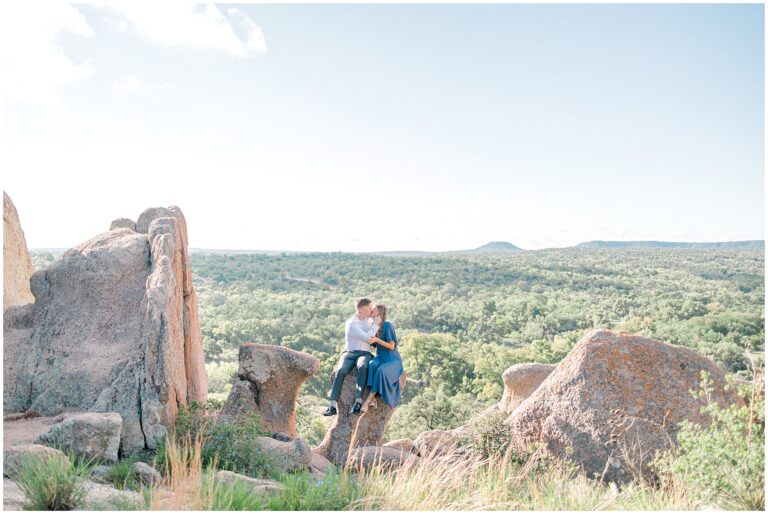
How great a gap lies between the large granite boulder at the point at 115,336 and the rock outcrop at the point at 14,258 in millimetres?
3540

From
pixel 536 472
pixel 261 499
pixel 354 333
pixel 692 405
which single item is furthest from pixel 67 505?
pixel 692 405

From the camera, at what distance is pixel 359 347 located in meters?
10.5

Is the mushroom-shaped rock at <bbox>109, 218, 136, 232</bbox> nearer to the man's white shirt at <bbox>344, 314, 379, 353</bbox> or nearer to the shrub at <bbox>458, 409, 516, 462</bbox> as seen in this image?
the man's white shirt at <bbox>344, 314, 379, 353</bbox>

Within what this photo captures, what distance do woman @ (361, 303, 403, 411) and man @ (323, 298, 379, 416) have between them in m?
0.10

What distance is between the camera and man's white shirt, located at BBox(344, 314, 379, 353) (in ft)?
Result: 34.0

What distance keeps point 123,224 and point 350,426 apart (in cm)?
603

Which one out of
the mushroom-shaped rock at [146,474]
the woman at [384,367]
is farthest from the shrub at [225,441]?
the woman at [384,367]

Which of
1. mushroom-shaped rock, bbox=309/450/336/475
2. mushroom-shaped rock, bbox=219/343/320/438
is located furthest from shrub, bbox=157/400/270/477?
mushroom-shaped rock, bbox=219/343/320/438

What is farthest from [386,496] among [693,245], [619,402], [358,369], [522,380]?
[693,245]

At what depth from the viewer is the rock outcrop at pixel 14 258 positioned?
1395 cm

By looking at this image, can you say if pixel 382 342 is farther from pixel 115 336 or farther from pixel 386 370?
pixel 115 336

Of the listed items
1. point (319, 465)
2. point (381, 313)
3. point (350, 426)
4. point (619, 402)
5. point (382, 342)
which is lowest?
point (319, 465)

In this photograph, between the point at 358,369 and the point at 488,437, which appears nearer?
the point at 488,437

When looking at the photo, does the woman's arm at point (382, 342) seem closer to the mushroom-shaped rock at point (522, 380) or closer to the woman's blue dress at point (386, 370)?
the woman's blue dress at point (386, 370)
